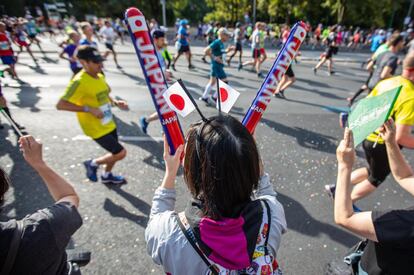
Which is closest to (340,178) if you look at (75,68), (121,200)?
(121,200)

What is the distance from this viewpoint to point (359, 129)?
5.37ft

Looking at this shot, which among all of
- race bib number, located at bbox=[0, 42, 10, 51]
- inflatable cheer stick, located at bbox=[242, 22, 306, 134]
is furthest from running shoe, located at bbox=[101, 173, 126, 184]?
race bib number, located at bbox=[0, 42, 10, 51]

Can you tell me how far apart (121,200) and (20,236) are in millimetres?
2431

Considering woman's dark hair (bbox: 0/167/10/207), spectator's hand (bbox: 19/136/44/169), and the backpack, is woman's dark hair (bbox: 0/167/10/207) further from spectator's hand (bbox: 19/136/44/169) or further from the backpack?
the backpack

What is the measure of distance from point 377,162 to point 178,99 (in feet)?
8.69

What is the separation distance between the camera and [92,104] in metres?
3.45

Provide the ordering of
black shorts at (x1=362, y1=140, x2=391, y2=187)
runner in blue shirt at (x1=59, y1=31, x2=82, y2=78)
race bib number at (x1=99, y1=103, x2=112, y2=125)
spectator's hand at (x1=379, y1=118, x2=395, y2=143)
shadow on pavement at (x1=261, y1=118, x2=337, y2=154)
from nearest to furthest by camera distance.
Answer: spectator's hand at (x1=379, y1=118, x2=395, y2=143) → black shorts at (x1=362, y1=140, x2=391, y2=187) → race bib number at (x1=99, y1=103, x2=112, y2=125) → shadow on pavement at (x1=261, y1=118, x2=337, y2=154) → runner in blue shirt at (x1=59, y1=31, x2=82, y2=78)

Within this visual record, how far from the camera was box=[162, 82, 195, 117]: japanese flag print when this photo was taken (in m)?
1.44

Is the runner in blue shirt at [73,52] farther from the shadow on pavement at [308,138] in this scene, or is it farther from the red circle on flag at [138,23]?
the red circle on flag at [138,23]

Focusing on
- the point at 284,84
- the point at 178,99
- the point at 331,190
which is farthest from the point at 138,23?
the point at 284,84

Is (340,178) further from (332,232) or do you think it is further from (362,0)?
(362,0)

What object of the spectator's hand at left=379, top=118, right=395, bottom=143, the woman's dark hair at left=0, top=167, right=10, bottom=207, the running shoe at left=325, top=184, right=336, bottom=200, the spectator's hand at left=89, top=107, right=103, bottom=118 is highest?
the woman's dark hair at left=0, top=167, right=10, bottom=207

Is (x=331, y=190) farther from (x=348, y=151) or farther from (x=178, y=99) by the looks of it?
(x=178, y=99)

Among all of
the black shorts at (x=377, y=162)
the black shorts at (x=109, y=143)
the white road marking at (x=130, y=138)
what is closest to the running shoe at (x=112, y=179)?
the black shorts at (x=109, y=143)
